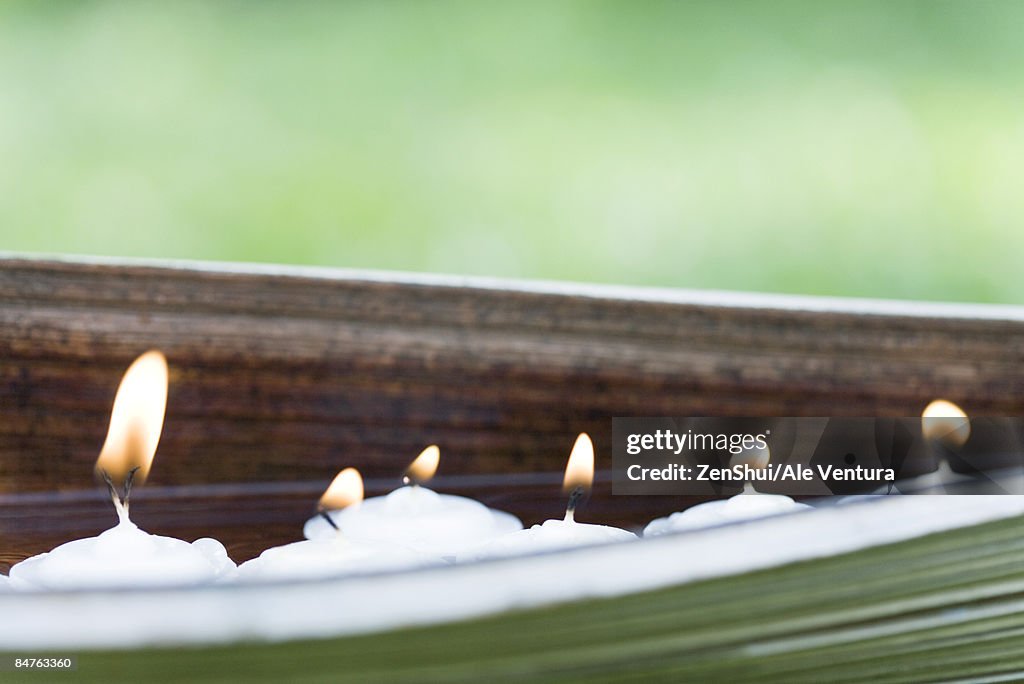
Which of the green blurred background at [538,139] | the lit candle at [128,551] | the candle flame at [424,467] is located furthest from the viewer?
the green blurred background at [538,139]

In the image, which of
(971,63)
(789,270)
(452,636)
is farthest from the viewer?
(971,63)

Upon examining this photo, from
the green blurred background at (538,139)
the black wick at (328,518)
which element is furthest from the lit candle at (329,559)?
the green blurred background at (538,139)

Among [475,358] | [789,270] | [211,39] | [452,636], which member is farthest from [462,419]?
[211,39]

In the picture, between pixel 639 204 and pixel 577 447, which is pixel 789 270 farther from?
pixel 577 447

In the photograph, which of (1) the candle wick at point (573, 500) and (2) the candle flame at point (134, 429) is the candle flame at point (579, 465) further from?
(2) the candle flame at point (134, 429)

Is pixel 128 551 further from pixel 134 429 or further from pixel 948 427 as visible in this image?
pixel 948 427

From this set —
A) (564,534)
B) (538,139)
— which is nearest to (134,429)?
(564,534)

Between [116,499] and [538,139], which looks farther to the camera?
[538,139]
